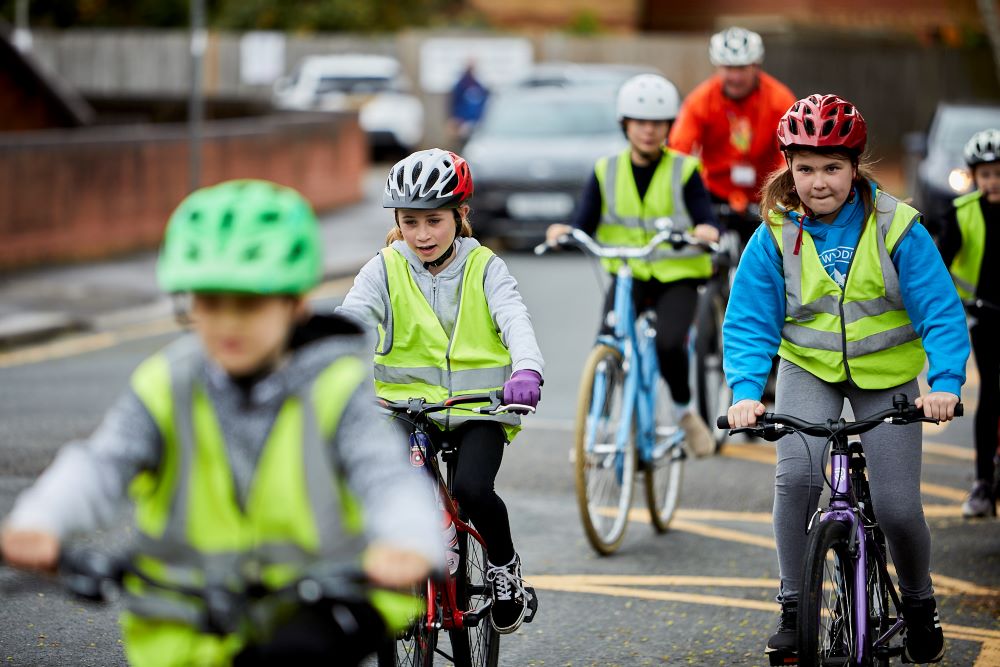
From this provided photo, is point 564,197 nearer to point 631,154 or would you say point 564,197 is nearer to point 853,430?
point 631,154

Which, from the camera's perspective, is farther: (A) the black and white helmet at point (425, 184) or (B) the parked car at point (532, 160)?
(B) the parked car at point (532, 160)

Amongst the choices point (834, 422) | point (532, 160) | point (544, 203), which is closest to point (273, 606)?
point (834, 422)

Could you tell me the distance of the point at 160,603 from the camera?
320 centimetres

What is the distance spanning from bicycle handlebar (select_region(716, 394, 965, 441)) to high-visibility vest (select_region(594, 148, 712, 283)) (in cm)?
330

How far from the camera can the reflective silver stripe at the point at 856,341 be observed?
199 inches

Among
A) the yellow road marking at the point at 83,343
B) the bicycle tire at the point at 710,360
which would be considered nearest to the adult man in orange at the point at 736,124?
the bicycle tire at the point at 710,360

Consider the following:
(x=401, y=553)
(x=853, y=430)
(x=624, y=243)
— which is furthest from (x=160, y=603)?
(x=624, y=243)

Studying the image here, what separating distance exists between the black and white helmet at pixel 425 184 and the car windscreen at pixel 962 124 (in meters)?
14.8

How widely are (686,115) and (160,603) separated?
6663 mm

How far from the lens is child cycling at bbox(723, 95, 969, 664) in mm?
4957

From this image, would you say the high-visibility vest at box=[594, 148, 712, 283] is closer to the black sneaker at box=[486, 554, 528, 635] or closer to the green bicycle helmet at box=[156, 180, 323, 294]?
the black sneaker at box=[486, 554, 528, 635]

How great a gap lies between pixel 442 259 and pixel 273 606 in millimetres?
2282

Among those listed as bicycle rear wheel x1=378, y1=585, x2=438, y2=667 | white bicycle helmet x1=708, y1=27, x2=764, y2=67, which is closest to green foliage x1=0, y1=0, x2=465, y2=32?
white bicycle helmet x1=708, y1=27, x2=764, y2=67

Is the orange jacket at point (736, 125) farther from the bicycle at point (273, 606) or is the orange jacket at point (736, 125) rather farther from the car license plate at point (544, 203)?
the car license plate at point (544, 203)
